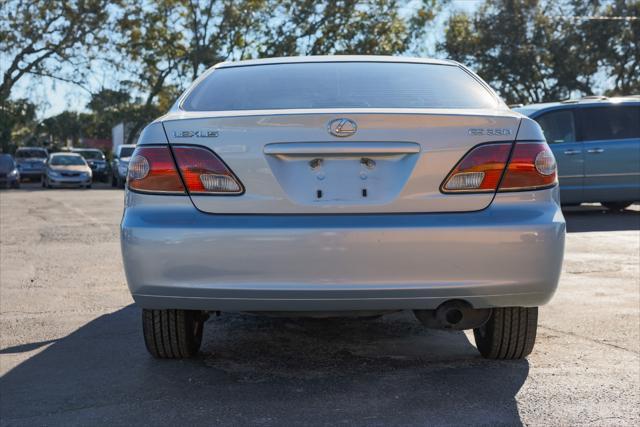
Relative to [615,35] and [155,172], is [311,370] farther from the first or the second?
[615,35]

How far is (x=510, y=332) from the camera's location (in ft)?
13.6

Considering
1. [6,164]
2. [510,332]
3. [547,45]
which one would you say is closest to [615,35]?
[547,45]

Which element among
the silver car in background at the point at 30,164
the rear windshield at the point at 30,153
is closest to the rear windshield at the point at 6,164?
the silver car in background at the point at 30,164

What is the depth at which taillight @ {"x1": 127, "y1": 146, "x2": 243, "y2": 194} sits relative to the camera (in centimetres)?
359

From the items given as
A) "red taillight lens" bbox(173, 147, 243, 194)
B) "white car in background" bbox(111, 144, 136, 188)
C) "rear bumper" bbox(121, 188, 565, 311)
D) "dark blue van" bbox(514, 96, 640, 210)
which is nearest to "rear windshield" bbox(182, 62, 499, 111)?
"red taillight lens" bbox(173, 147, 243, 194)

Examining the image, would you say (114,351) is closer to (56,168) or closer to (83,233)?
(83,233)

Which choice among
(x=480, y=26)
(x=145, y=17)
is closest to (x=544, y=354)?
(x=145, y=17)

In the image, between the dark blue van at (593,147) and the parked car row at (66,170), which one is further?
the parked car row at (66,170)

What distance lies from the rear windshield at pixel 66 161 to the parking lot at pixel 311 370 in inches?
967

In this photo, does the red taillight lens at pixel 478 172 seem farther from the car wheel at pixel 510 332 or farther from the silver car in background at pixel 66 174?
the silver car in background at pixel 66 174

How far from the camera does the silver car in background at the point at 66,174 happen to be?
1160 inches

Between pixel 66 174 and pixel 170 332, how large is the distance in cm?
2672

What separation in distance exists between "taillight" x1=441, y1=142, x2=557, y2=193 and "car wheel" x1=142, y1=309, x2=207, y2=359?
149 cm

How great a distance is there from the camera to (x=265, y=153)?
355 centimetres
